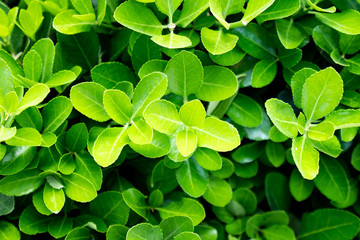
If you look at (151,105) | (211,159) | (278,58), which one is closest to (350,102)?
(278,58)

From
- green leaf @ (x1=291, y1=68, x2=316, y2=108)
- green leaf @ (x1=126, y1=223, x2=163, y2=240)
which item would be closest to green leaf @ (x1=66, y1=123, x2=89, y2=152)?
green leaf @ (x1=126, y1=223, x2=163, y2=240)

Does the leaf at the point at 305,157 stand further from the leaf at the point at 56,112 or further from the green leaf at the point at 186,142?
the leaf at the point at 56,112

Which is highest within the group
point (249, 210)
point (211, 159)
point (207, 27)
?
point (207, 27)

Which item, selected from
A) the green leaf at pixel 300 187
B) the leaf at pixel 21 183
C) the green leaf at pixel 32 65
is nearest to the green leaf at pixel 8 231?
the leaf at pixel 21 183

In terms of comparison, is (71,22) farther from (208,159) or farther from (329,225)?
(329,225)

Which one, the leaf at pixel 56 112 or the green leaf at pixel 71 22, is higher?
the green leaf at pixel 71 22

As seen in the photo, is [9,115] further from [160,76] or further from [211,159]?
[211,159]

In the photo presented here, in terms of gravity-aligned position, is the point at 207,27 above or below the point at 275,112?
above
